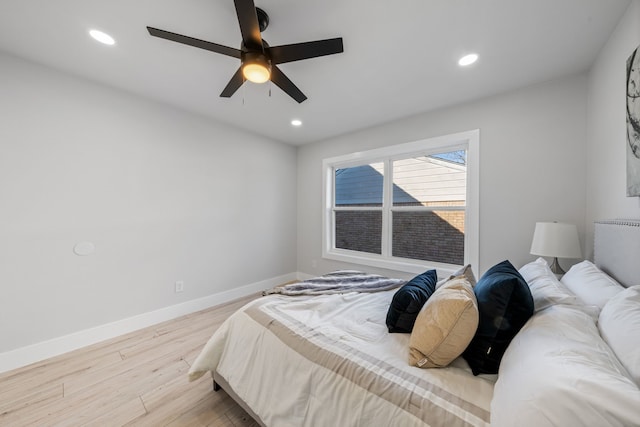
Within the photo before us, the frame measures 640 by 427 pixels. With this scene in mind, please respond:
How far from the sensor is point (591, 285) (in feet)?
4.22

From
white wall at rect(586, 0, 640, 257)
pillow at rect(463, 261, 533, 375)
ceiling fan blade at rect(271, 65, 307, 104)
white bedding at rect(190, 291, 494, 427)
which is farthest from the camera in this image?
ceiling fan blade at rect(271, 65, 307, 104)

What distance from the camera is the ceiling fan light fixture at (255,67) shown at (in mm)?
1493

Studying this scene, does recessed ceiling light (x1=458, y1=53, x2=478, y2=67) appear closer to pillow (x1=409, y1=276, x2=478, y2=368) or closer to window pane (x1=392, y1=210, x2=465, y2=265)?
window pane (x1=392, y1=210, x2=465, y2=265)

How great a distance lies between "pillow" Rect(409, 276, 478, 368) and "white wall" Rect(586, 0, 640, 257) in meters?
1.35

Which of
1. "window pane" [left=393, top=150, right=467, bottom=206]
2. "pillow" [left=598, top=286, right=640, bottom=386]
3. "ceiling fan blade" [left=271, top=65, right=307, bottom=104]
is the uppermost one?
"ceiling fan blade" [left=271, top=65, right=307, bottom=104]

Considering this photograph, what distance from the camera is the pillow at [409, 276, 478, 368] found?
1.03 metres

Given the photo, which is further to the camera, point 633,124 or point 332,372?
point 633,124

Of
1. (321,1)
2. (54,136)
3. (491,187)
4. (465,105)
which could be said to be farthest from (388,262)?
(54,136)

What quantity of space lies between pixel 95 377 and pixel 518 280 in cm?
298

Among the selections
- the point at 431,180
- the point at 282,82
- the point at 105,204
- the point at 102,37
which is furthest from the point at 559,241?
the point at 105,204

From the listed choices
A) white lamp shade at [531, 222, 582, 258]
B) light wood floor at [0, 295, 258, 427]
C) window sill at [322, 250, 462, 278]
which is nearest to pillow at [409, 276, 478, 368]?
light wood floor at [0, 295, 258, 427]

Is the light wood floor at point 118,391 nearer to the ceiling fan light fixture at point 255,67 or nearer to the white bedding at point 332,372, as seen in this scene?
the white bedding at point 332,372

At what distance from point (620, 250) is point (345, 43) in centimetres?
216

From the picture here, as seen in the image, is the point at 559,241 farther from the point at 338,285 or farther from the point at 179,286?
the point at 179,286
